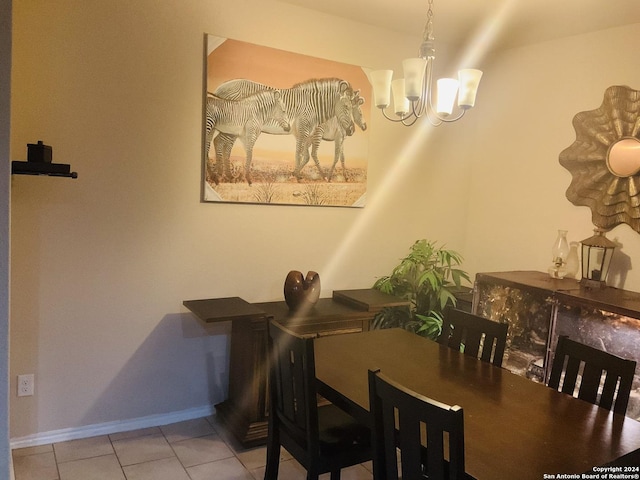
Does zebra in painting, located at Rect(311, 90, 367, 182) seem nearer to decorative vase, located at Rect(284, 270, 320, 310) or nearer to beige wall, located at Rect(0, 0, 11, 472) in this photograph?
decorative vase, located at Rect(284, 270, 320, 310)

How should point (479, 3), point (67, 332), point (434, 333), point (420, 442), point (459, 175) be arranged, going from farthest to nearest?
point (459, 175), point (434, 333), point (479, 3), point (67, 332), point (420, 442)

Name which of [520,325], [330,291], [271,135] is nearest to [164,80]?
[271,135]

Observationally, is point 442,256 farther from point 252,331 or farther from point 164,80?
point 164,80

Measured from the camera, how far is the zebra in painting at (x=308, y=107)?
322 centimetres

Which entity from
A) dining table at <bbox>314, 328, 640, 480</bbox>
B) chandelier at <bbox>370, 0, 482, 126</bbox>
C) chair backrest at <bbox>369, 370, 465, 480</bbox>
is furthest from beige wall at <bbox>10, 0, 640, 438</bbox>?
chair backrest at <bbox>369, 370, 465, 480</bbox>

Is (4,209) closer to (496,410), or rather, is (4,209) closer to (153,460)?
(153,460)

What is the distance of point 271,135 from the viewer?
320 centimetres

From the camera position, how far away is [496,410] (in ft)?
5.82

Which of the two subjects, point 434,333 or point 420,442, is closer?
point 420,442

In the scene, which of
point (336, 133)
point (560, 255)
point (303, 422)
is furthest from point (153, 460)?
point (560, 255)

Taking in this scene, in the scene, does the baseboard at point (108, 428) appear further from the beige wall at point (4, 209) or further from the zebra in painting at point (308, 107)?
the zebra in painting at point (308, 107)

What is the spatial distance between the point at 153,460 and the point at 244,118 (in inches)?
79.4

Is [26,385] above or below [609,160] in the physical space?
below

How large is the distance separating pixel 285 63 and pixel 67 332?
6.78 ft
